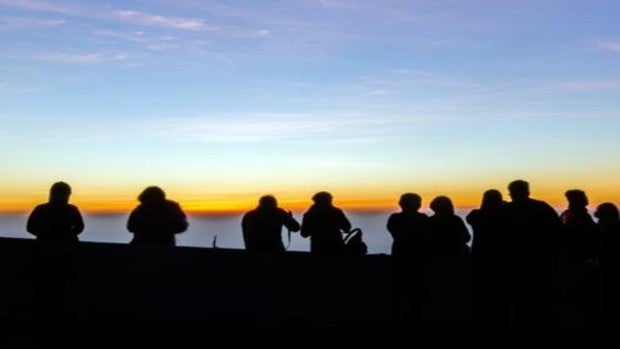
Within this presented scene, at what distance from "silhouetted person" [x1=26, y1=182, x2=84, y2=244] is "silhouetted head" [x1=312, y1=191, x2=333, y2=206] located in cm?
312

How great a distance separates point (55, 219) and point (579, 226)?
A: 631 centimetres

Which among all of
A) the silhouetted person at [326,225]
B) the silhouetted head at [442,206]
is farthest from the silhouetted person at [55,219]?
the silhouetted head at [442,206]

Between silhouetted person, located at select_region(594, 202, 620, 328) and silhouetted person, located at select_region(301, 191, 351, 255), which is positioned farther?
silhouetted person, located at select_region(301, 191, 351, 255)

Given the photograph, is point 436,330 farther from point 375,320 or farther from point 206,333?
point 206,333

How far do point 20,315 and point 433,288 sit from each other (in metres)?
4.94

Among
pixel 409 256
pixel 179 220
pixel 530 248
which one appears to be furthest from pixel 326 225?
pixel 530 248

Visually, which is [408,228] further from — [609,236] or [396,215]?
[609,236]

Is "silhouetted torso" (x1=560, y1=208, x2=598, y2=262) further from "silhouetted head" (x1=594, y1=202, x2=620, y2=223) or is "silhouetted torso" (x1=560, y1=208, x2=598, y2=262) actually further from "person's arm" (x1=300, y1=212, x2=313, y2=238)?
"person's arm" (x1=300, y1=212, x2=313, y2=238)

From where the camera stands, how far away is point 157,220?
12.4 meters

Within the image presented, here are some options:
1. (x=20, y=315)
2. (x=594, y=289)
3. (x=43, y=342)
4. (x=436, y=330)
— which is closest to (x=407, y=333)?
(x=436, y=330)

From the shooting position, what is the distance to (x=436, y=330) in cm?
1024

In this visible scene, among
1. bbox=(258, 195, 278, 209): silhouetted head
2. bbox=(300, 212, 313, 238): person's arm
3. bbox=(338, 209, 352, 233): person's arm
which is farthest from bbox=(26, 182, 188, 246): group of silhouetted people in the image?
bbox=(338, 209, 352, 233): person's arm

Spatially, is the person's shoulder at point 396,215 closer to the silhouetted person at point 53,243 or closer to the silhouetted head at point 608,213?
the silhouetted head at point 608,213

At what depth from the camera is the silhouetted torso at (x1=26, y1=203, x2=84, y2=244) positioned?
11.1 meters
